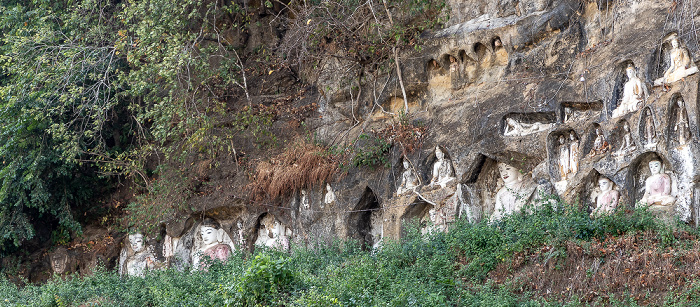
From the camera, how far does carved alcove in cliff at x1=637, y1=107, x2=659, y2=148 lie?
8977 mm

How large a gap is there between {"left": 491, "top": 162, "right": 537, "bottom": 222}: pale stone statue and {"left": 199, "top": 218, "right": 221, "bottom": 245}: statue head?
500cm

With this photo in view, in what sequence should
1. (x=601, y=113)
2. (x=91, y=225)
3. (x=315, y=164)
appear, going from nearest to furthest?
1. (x=601, y=113)
2. (x=315, y=164)
3. (x=91, y=225)

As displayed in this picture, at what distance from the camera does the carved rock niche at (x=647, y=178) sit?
344 inches

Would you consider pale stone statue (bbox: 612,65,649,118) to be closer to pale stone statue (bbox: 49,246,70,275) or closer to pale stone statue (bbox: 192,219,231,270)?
pale stone statue (bbox: 192,219,231,270)

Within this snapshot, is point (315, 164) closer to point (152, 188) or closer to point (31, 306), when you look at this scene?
point (152, 188)

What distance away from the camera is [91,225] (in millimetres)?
14695

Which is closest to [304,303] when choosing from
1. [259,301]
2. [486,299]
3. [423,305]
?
[259,301]

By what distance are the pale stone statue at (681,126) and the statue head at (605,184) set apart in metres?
0.98

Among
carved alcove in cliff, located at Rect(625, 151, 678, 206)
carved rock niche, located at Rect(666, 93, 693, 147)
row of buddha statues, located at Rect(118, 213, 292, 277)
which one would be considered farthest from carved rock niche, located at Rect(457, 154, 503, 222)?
row of buddha statues, located at Rect(118, 213, 292, 277)

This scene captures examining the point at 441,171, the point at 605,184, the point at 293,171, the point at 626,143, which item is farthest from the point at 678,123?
the point at 293,171

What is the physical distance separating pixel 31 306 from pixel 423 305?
17.7ft

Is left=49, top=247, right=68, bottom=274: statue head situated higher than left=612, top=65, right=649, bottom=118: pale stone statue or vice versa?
left=612, top=65, right=649, bottom=118: pale stone statue

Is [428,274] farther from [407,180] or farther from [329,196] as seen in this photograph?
[329,196]

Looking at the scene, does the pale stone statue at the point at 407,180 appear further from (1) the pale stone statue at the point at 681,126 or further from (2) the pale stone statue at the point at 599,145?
(1) the pale stone statue at the point at 681,126
